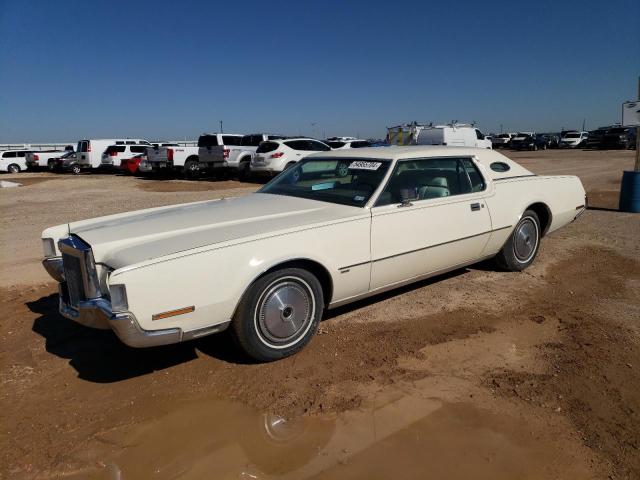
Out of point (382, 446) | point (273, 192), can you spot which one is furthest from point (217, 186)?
point (382, 446)

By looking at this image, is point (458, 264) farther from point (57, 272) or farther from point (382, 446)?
Answer: point (57, 272)

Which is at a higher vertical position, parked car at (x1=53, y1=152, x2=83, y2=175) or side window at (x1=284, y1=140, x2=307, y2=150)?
side window at (x1=284, y1=140, x2=307, y2=150)

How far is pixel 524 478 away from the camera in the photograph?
2254 mm

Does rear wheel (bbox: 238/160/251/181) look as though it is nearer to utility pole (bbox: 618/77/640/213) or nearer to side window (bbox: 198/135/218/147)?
side window (bbox: 198/135/218/147)

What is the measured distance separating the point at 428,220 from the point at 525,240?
181cm

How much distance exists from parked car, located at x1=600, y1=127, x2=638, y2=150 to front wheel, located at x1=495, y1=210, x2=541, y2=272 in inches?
1407

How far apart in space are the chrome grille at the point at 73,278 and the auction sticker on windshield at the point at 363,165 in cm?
236

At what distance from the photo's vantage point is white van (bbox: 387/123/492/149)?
74.9 ft

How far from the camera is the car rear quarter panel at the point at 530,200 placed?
15.7 feet

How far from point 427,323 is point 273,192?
6.25ft

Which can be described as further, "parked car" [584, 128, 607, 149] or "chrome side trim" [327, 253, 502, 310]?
"parked car" [584, 128, 607, 149]

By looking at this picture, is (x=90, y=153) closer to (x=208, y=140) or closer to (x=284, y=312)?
(x=208, y=140)

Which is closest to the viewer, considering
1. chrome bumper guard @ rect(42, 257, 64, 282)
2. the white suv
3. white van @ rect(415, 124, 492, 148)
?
chrome bumper guard @ rect(42, 257, 64, 282)

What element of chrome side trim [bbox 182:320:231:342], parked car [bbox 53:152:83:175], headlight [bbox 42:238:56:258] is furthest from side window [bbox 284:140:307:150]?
parked car [bbox 53:152:83:175]
